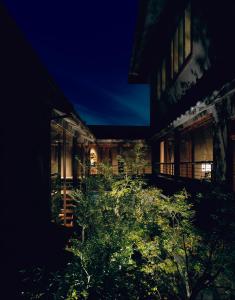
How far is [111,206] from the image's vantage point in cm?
477

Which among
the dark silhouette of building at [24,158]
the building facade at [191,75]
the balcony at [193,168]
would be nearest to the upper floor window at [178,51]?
the building facade at [191,75]

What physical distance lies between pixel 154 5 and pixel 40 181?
8.72m

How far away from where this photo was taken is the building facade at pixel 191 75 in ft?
16.7

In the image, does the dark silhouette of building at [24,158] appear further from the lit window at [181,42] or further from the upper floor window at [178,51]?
the lit window at [181,42]

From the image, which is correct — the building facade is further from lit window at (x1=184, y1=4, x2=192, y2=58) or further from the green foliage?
the green foliage

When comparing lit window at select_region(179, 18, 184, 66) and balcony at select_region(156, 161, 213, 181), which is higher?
lit window at select_region(179, 18, 184, 66)

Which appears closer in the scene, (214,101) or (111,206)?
(111,206)

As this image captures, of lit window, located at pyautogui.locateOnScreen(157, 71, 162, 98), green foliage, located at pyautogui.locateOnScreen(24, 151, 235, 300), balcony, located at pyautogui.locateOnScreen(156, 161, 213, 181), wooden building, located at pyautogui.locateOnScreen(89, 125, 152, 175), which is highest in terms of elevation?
lit window, located at pyautogui.locateOnScreen(157, 71, 162, 98)

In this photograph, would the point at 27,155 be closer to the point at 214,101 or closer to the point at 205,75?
the point at 214,101

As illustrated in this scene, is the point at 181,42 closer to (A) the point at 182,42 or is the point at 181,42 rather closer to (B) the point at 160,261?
(A) the point at 182,42

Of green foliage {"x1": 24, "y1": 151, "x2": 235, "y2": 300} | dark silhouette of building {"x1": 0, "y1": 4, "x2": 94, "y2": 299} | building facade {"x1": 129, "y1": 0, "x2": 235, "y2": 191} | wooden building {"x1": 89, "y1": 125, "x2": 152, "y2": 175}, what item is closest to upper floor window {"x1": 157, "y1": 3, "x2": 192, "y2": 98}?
building facade {"x1": 129, "y1": 0, "x2": 235, "y2": 191}

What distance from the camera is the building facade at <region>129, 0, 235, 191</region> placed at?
508 cm

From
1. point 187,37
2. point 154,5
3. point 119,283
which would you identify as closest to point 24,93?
point 119,283

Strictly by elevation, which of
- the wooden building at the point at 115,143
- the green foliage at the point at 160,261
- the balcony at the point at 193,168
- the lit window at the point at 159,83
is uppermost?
the lit window at the point at 159,83
